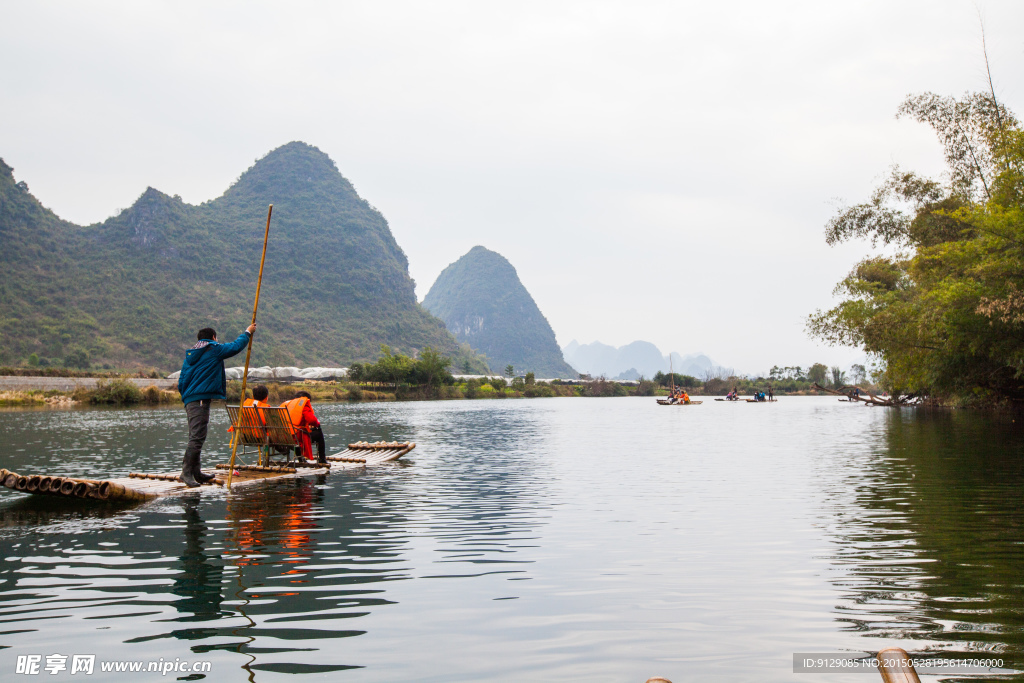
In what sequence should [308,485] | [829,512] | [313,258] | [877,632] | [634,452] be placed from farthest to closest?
1. [313,258]
2. [634,452]
3. [308,485]
4. [829,512]
5. [877,632]

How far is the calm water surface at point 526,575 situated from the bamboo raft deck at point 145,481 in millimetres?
258

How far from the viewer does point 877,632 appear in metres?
5.05

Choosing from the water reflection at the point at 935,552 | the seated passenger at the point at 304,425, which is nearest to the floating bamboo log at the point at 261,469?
the seated passenger at the point at 304,425

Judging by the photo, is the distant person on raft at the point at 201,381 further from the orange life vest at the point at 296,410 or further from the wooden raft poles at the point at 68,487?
the orange life vest at the point at 296,410

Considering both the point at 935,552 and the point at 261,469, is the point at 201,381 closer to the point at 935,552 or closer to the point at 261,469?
the point at 261,469

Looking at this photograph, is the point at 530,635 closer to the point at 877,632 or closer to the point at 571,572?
the point at 571,572

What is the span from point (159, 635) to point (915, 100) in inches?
1497

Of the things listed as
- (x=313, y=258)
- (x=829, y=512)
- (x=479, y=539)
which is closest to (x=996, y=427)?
(x=829, y=512)

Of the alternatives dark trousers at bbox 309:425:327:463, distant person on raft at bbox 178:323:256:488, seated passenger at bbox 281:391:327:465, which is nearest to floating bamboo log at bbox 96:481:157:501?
distant person on raft at bbox 178:323:256:488

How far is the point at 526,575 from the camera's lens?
691cm

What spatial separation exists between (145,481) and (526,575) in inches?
315

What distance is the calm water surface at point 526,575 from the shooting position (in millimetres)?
4789

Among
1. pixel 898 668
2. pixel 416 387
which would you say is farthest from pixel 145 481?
pixel 416 387

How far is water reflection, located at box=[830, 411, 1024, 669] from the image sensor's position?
5.17 meters
